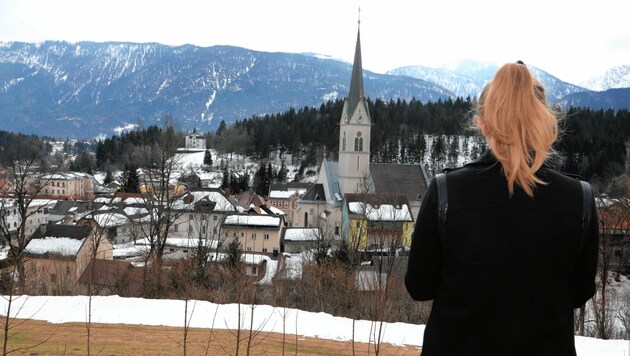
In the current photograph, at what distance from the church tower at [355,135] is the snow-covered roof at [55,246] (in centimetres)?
2731

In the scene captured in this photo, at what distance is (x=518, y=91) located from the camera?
1771 millimetres

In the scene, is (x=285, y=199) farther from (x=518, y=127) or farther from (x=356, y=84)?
(x=518, y=127)

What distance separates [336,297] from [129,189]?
54.2 m

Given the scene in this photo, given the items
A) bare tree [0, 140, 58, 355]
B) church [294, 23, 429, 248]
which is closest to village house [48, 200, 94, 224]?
bare tree [0, 140, 58, 355]

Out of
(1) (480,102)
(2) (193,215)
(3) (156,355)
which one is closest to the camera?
(1) (480,102)

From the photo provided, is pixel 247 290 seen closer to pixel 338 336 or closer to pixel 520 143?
pixel 338 336

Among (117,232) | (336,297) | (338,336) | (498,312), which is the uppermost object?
(498,312)

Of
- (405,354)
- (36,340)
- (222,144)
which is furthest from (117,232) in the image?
A: (222,144)

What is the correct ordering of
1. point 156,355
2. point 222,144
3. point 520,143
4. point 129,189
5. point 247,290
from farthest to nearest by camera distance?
point 222,144 < point 129,189 < point 247,290 < point 156,355 < point 520,143

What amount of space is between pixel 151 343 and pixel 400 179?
41603 millimetres

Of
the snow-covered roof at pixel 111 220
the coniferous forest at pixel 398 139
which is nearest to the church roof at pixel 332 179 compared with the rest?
the snow-covered roof at pixel 111 220

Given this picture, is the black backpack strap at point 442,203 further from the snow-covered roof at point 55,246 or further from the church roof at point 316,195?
the church roof at point 316,195

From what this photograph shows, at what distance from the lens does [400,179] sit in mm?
50781

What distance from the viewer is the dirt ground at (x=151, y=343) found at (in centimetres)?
998
